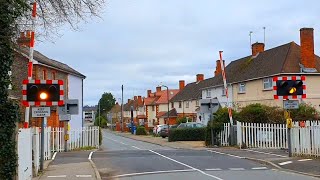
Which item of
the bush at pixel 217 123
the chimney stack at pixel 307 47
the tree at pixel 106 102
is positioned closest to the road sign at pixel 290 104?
the bush at pixel 217 123

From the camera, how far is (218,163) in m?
18.8

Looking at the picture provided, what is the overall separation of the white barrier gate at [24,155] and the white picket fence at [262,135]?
16.9m

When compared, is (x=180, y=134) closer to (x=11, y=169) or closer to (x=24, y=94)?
(x=24, y=94)

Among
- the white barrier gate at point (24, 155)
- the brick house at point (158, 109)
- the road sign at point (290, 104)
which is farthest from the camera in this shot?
the brick house at point (158, 109)

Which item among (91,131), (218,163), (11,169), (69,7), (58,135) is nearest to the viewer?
(11,169)

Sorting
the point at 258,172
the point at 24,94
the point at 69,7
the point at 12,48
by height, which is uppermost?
the point at 69,7

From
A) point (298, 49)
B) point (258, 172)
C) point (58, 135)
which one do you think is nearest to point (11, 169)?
point (258, 172)

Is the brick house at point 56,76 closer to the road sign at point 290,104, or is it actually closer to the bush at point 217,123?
the bush at point 217,123

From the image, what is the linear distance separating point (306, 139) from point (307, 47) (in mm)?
21884

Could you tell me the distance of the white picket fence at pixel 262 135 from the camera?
2648 cm

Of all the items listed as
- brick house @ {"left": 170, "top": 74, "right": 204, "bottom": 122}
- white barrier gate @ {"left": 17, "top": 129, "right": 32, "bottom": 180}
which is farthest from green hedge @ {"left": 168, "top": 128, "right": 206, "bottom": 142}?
white barrier gate @ {"left": 17, "top": 129, "right": 32, "bottom": 180}

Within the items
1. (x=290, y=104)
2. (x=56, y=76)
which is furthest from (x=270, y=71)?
(x=290, y=104)

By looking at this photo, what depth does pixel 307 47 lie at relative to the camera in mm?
40344

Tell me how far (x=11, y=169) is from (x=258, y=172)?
343 inches
